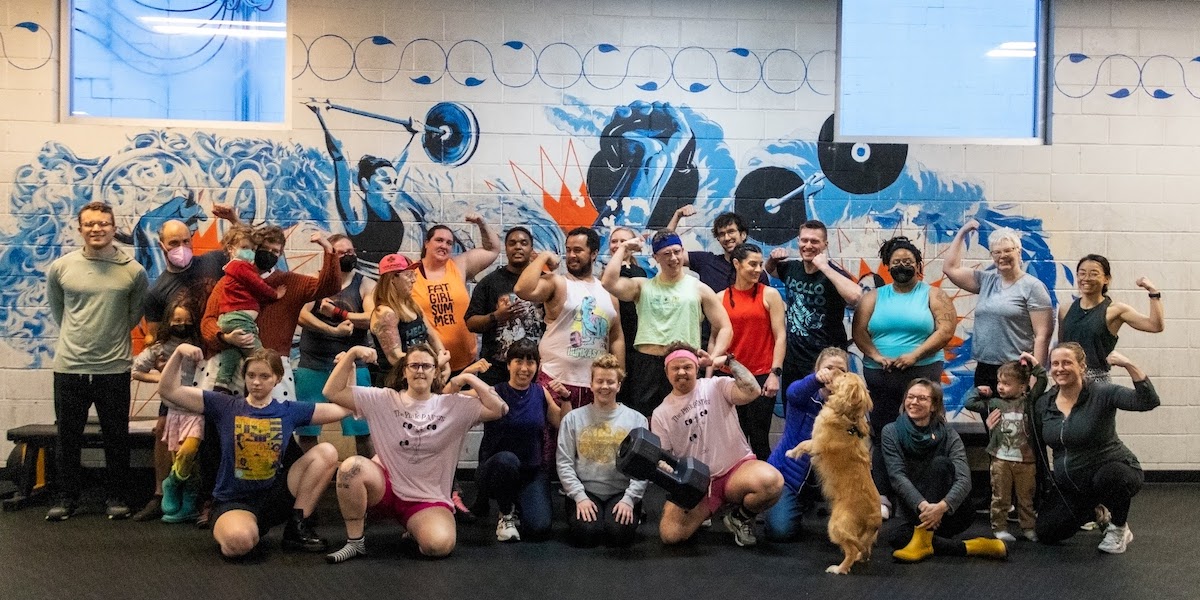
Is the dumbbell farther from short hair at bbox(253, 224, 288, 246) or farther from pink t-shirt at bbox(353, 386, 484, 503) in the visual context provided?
short hair at bbox(253, 224, 288, 246)

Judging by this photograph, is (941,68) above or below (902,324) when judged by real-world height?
above

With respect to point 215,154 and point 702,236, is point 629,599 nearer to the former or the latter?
point 702,236

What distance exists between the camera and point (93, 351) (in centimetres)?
487

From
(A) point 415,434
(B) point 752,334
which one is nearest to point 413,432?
(A) point 415,434

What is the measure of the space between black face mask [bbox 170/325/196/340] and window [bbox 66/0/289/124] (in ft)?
5.31

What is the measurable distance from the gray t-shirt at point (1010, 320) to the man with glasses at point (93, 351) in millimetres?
4256

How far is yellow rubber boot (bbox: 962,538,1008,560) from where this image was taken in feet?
14.1

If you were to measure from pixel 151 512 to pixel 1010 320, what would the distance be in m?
4.35

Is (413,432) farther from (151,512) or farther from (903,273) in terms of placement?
(903,273)

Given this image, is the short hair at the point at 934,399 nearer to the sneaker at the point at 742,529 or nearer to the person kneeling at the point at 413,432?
the sneaker at the point at 742,529

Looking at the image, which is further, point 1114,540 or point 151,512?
point 151,512

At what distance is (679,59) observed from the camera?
6016 millimetres

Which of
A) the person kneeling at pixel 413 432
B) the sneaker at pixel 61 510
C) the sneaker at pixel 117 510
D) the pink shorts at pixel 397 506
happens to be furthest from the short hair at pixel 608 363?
the sneaker at pixel 61 510

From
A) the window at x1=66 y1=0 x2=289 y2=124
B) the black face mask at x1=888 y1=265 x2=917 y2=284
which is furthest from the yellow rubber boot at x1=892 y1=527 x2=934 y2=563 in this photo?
the window at x1=66 y1=0 x2=289 y2=124
